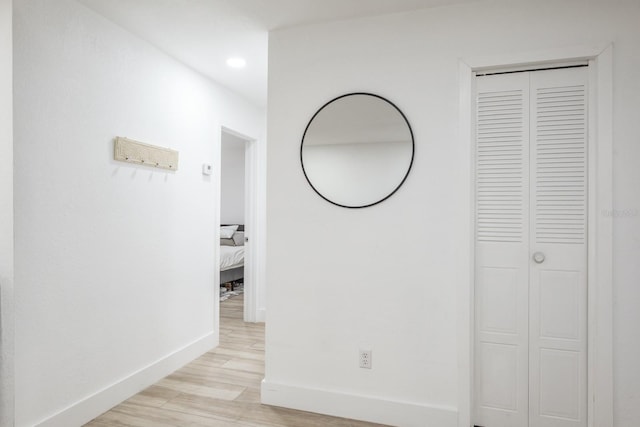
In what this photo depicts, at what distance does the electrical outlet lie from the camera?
7.87ft

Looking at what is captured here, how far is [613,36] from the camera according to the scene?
6.69ft

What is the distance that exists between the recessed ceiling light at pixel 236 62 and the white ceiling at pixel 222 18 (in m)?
0.07

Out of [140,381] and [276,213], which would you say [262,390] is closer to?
[140,381]

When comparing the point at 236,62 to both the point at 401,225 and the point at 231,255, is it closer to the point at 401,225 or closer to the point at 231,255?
the point at 401,225

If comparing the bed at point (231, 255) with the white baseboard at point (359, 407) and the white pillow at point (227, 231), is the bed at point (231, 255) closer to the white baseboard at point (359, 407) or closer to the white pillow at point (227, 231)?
the white pillow at point (227, 231)

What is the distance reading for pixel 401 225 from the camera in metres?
2.36

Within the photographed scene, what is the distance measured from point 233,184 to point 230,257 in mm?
2022

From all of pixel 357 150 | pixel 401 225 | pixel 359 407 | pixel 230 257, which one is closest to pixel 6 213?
pixel 357 150

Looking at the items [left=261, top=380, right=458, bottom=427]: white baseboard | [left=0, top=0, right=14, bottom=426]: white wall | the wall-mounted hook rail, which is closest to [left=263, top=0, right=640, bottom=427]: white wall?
[left=261, top=380, right=458, bottom=427]: white baseboard

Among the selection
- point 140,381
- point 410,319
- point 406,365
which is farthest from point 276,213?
point 140,381

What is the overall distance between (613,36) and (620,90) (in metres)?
0.28

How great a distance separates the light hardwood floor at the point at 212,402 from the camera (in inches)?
92.1

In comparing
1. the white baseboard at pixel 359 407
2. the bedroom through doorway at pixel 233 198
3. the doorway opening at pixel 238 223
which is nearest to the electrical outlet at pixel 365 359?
the white baseboard at pixel 359 407

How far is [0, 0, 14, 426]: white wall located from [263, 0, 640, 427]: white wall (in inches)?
53.3
